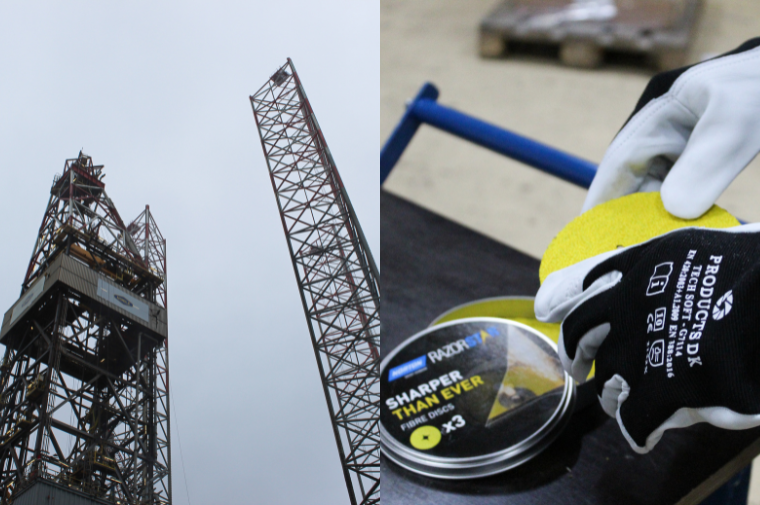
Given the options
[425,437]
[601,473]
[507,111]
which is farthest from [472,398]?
[507,111]

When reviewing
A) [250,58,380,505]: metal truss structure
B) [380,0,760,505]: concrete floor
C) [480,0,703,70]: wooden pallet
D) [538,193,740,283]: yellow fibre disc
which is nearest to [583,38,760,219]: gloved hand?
[538,193,740,283]: yellow fibre disc

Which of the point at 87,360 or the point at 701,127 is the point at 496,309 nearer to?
the point at 701,127

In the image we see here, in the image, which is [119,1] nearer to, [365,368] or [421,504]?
[365,368]

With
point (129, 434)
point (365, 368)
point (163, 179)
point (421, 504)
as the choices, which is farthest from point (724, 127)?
point (129, 434)

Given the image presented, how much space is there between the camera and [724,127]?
4.30 feet

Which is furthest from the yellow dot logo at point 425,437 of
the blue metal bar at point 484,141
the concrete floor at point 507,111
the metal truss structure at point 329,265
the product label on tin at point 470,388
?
the concrete floor at point 507,111

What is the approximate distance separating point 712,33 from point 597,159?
166 centimetres

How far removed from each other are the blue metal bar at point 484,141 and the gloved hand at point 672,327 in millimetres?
787

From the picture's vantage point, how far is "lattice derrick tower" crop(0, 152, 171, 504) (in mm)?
1029

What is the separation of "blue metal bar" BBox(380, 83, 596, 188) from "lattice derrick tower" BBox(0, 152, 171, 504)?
126 cm

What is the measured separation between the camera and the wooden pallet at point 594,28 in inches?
175

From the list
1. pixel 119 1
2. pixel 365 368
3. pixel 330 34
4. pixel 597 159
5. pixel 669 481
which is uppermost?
pixel 119 1

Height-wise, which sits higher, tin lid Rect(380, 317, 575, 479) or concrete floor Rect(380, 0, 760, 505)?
tin lid Rect(380, 317, 575, 479)

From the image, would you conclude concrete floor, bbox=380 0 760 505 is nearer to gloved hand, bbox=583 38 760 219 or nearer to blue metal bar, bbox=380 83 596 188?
blue metal bar, bbox=380 83 596 188
